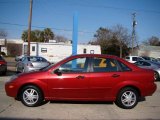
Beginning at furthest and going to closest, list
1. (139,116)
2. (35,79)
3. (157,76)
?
1. (157,76)
2. (35,79)
3. (139,116)

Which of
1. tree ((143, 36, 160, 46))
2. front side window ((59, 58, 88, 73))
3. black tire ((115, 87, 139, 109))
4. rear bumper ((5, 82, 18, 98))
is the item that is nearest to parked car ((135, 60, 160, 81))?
black tire ((115, 87, 139, 109))

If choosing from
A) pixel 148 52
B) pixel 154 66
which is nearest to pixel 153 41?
pixel 148 52

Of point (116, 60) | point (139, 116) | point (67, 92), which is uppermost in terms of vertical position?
point (116, 60)

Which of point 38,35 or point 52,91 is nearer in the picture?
point 52,91

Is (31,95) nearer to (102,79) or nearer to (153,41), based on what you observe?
(102,79)

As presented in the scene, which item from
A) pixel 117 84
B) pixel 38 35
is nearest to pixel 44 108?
pixel 117 84

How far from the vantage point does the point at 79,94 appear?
8078 mm

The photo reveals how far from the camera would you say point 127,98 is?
27.2 feet

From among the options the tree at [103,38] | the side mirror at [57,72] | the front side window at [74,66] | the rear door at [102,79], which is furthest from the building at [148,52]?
the side mirror at [57,72]

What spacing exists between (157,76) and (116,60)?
10062 millimetres

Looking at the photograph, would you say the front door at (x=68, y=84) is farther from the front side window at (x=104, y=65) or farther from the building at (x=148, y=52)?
the building at (x=148, y=52)

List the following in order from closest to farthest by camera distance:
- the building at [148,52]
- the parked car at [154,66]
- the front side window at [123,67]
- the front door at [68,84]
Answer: the front door at [68,84]
the front side window at [123,67]
the parked car at [154,66]
the building at [148,52]

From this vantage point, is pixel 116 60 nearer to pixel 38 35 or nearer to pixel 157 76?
pixel 157 76

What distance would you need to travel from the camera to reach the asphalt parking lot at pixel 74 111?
7.13 metres
